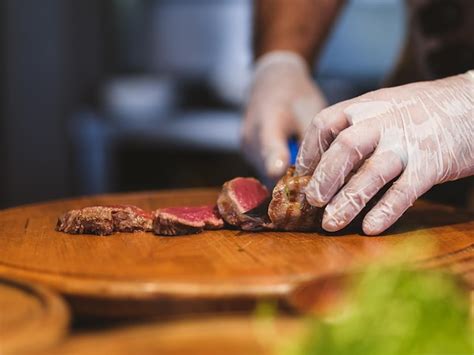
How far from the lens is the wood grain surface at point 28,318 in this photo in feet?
4.64

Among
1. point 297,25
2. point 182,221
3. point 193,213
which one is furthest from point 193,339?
point 297,25

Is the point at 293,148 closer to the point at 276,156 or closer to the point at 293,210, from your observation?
the point at 276,156

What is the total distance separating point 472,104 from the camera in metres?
2.51

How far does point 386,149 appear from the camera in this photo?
2338mm

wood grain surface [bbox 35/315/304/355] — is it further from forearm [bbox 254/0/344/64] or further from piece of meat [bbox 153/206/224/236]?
forearm [bbox 254/0/344/64]

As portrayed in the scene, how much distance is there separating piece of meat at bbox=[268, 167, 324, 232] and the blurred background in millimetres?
3567

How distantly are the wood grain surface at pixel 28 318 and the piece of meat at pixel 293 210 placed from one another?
947 mm

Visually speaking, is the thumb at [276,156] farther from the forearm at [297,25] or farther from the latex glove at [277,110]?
the forearm at [297,25]

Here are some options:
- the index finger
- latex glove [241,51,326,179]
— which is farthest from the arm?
the index finger

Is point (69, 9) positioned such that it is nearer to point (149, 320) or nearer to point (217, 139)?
point (217, 139)

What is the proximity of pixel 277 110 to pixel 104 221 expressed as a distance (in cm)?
115

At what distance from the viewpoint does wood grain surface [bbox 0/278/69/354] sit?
1415 millimetres

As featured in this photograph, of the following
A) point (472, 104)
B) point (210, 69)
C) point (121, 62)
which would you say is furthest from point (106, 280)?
point (121, 62)

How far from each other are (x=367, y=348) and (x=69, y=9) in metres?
6.93
